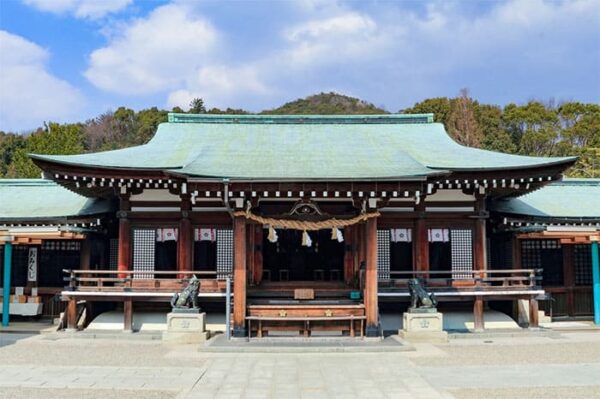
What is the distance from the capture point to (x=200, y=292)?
15.3 meters

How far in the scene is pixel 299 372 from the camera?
10281mm

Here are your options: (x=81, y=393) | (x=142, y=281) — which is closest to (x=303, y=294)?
(x=142, y=281)

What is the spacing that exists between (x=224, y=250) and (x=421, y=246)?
6.31 metres

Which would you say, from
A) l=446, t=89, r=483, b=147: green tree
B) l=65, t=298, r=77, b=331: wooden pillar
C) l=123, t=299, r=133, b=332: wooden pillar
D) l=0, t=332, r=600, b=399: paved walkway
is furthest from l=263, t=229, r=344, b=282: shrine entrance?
l=446, t=89, r=483, b=147: green tree

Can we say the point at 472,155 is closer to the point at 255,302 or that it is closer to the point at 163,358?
the point at 255,302

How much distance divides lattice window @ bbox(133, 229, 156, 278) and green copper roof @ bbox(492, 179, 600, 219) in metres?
11.5

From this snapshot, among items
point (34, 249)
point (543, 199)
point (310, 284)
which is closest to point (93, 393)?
point (310, 284)

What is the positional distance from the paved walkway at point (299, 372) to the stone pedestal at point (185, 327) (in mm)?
389

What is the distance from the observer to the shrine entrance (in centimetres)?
1834

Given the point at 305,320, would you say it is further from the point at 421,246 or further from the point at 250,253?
the point at 421,246

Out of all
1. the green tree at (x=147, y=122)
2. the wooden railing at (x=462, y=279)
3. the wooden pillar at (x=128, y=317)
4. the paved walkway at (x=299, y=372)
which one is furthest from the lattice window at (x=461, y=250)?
the green tree at (x=147, y=122)

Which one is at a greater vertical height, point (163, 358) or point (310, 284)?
point (310, 284)

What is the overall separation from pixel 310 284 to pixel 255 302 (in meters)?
2.49

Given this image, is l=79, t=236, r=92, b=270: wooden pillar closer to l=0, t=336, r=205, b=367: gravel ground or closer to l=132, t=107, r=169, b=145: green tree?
l=0, t=336, r=205, b=367: gravel ground
